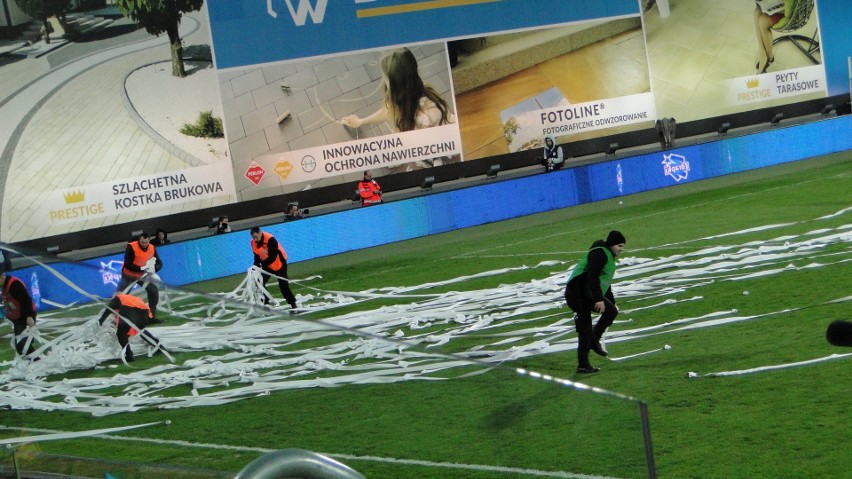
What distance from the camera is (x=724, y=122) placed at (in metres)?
46.0

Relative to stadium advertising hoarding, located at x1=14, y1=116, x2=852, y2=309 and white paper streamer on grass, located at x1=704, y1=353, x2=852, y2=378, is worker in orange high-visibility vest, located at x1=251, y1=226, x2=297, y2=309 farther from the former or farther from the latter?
white paper streamer on grass, located at x1=704, y1=353, x2=852, y2=378

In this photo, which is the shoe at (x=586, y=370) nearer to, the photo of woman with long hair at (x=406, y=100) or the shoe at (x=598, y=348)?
the shoe at (x=598, y=348)

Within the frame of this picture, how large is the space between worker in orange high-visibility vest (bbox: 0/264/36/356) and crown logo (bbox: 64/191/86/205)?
30.8 meters

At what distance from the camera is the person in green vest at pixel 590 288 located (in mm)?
11406

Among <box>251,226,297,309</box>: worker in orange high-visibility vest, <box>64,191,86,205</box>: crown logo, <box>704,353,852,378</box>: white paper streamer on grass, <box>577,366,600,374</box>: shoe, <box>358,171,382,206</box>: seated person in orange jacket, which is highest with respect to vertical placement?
<box>64,191,86,205</box>: crown logo

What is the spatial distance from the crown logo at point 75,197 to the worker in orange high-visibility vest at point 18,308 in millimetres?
30752

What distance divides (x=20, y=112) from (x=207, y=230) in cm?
647

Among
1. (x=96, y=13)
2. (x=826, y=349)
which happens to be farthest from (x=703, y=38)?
(x=826, y=349)

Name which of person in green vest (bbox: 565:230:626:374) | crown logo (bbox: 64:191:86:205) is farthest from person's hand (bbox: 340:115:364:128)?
person in green vest (bbox: 565:230:626:374)

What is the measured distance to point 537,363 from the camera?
1245cm

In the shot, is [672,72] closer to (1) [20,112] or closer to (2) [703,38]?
(2) [703,38]

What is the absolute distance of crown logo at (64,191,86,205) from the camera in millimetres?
33000

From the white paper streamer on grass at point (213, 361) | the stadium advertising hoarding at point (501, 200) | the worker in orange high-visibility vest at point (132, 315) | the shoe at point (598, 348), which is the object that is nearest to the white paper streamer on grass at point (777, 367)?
the shoe at point (598, 348)

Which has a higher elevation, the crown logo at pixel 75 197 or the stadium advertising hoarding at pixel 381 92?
the stadium advertising hoarding at pixel 381 92
